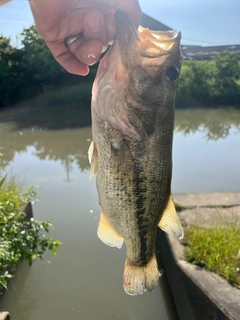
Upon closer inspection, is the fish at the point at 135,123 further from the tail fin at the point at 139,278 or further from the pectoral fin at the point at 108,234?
the tail fin at the point at 139,278

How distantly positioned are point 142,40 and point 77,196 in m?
5.31

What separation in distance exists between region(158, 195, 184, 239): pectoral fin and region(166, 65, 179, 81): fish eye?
0.53 m

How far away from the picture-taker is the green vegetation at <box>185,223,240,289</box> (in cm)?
314

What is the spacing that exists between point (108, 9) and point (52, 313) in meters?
3.33

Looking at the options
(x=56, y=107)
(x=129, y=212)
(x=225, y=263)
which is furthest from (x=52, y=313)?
(x=56, y=107)

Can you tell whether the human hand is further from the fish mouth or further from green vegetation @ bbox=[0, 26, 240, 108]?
green vegetation @ bbox=[0, 26, 240, 108]

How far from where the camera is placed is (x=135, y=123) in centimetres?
149

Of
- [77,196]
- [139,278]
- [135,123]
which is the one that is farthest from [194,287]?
[77,196]

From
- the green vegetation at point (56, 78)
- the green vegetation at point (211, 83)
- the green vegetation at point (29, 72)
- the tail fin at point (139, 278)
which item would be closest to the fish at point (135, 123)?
the tail fin at point (139, 278)

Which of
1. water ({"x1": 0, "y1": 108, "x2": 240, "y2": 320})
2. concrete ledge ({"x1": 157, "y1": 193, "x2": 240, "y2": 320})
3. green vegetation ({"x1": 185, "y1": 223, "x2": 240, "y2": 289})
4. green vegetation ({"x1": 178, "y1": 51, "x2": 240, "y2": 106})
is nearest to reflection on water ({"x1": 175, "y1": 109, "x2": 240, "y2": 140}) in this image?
water ({"x1": 0, "y1": 108, "x2": 240, "y2": 320})

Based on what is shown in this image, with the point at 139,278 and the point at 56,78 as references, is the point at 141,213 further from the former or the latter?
the point at 56,78

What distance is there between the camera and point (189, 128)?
1378 cm

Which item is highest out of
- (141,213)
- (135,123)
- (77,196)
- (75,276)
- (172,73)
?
(172,73)

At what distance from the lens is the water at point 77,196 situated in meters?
3.95
